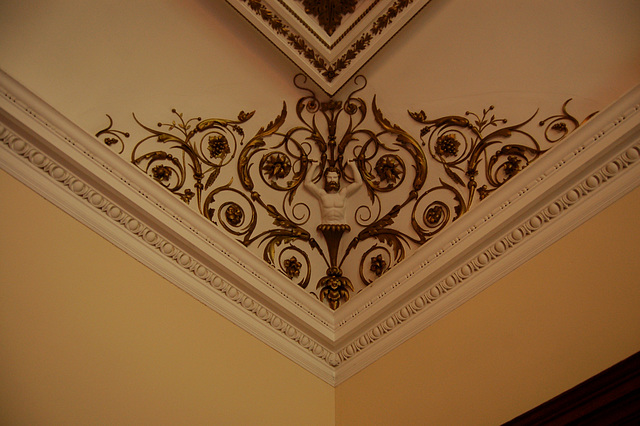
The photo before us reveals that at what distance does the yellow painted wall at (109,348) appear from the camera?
2.18 m

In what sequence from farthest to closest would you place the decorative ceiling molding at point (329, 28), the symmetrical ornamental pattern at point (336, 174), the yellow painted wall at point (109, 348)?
the decorative ceiling molding at point (329, 28)
the symmetrical ornamental pattern at point (336, 174)
the yellow painted wall at point (109, 348)

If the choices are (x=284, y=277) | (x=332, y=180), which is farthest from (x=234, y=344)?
(x=332, y=180)

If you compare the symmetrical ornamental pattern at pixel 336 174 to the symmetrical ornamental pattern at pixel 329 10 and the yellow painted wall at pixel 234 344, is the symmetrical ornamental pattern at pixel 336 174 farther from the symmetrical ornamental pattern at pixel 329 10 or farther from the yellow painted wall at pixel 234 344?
the yellow painted wall at pixel 234 344

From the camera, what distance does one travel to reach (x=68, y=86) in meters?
2.85

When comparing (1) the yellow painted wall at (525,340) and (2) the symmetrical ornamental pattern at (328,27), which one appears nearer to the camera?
(1) the yellow painted wall at (525,340)

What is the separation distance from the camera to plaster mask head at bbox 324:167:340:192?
340cm

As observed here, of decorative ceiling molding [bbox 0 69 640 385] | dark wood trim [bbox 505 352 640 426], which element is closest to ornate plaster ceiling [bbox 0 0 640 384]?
decorative ceiling molding [bbox 0 69 640 385]

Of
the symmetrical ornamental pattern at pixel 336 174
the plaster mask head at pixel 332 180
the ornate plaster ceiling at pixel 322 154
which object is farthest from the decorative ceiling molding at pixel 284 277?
the plaster mask head at pixel 332 180

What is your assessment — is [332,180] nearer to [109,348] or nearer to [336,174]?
[336,174]

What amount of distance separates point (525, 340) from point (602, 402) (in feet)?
1.66

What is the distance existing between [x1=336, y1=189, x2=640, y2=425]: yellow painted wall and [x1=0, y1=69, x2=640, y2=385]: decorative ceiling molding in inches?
3.2

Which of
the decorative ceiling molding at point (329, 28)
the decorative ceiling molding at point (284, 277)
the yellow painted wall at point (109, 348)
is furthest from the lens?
the decorative ceiling molding at point (329, 28)

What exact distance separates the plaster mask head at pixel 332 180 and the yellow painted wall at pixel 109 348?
0.92 meters

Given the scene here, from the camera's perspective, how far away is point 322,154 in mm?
3484
